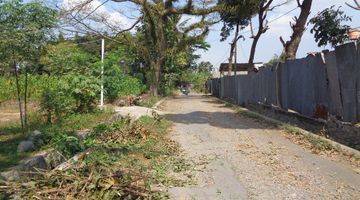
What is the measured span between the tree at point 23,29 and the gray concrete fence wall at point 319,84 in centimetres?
723

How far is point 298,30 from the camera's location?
18.7 metres

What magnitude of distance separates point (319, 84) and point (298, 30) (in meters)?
5.57

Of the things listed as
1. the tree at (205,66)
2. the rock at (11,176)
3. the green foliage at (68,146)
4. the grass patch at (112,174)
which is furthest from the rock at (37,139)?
the tree at (205,66)

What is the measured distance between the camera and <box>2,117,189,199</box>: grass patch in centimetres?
656

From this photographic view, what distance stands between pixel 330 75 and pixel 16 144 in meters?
7.82

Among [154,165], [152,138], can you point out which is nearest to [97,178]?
[154,165]

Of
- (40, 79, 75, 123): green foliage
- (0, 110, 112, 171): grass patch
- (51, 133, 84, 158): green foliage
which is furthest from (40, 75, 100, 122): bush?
(51, 133, 84, 158): green foliage

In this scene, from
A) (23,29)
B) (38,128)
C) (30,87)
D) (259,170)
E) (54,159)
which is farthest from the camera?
(30,87)

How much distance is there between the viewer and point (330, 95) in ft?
41.7

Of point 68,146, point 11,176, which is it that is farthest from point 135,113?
point 11,176

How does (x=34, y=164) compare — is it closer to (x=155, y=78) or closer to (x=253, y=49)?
(x=253, y=49)

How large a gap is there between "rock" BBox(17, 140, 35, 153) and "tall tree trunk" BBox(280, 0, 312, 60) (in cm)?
1043

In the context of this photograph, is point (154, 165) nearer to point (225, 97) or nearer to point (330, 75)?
point (330, 75)

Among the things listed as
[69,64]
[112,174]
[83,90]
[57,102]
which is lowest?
[112,174]
